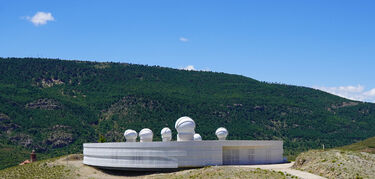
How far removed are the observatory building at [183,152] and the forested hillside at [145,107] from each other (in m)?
42.4

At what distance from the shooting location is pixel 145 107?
132 metres

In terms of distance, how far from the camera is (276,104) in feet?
481

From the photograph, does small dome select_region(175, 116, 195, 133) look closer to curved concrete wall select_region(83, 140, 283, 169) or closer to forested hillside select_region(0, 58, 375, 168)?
curved concrete wall select_region(83, 140, 283, 169)

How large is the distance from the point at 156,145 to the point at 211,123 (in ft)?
251

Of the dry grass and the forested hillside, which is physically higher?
the forested hillside

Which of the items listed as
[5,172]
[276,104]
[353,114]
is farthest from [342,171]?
[353,114]

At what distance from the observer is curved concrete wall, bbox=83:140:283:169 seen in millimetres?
52312

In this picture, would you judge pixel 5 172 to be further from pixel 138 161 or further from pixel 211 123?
pixel 211 123

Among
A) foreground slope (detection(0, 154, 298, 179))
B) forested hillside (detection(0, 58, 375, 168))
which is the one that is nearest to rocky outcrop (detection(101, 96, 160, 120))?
forested hillside (detection(0, 58, 375, 168))

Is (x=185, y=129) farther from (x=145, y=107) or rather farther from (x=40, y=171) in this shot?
(x=145, y=107)

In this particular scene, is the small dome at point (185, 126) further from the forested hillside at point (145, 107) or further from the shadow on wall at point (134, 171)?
the forested hillside at point (145, 107)

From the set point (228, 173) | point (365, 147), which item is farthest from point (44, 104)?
point (228, 173)

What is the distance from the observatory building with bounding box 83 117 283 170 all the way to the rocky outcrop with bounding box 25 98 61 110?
233 feet

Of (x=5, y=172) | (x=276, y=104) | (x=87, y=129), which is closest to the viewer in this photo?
(x=5, y=172)
